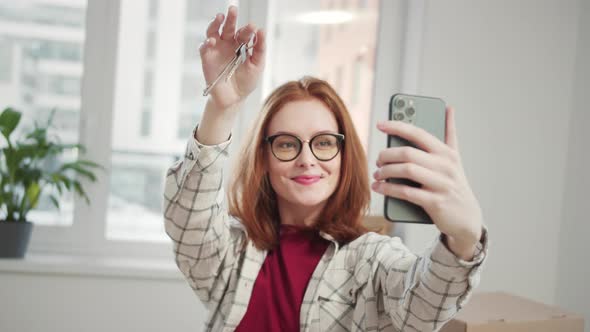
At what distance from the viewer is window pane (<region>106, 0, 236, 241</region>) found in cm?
264

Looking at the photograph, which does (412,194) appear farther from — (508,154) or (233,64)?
(508,154)

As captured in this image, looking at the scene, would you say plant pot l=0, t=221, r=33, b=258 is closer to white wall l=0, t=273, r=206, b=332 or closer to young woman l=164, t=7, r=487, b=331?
white wall l=0, t=273, r=206, b=332

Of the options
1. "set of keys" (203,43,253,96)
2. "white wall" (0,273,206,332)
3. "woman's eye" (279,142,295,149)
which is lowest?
"white wall" (0,273,206,332)

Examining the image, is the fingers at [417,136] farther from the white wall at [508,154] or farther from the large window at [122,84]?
the large window at [122,84]

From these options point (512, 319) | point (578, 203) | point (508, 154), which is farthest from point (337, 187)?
point (578, 203)

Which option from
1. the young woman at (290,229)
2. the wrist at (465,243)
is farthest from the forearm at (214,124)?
the wrist at (465,243)

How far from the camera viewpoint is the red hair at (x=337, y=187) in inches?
46.6

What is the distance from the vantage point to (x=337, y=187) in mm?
1202

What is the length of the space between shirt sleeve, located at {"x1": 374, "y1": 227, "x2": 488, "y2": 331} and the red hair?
20 centimetres

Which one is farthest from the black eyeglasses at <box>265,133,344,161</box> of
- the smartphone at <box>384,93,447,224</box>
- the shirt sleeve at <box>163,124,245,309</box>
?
the smartphone at <box>384,93,447,224</box>

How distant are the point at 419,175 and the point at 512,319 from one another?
0.99m

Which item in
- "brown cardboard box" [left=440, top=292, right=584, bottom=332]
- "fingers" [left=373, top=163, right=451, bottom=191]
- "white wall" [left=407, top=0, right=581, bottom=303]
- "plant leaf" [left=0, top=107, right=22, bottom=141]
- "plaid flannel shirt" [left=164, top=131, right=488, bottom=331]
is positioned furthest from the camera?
"white wall" [left=407, top=0, right=581, bottom=303]

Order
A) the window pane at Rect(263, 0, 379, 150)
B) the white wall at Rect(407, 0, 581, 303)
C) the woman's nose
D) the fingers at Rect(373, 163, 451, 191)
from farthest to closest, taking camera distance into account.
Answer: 1. the window pane at Rect(263, 0, 379, 150)
2. the white wall at Rect(407, 0, 581, 303)
3. the woman's nose
4. the fingers at Rect(373, 163, 451, 191)

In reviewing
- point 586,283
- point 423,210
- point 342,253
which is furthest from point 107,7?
point 586,283
